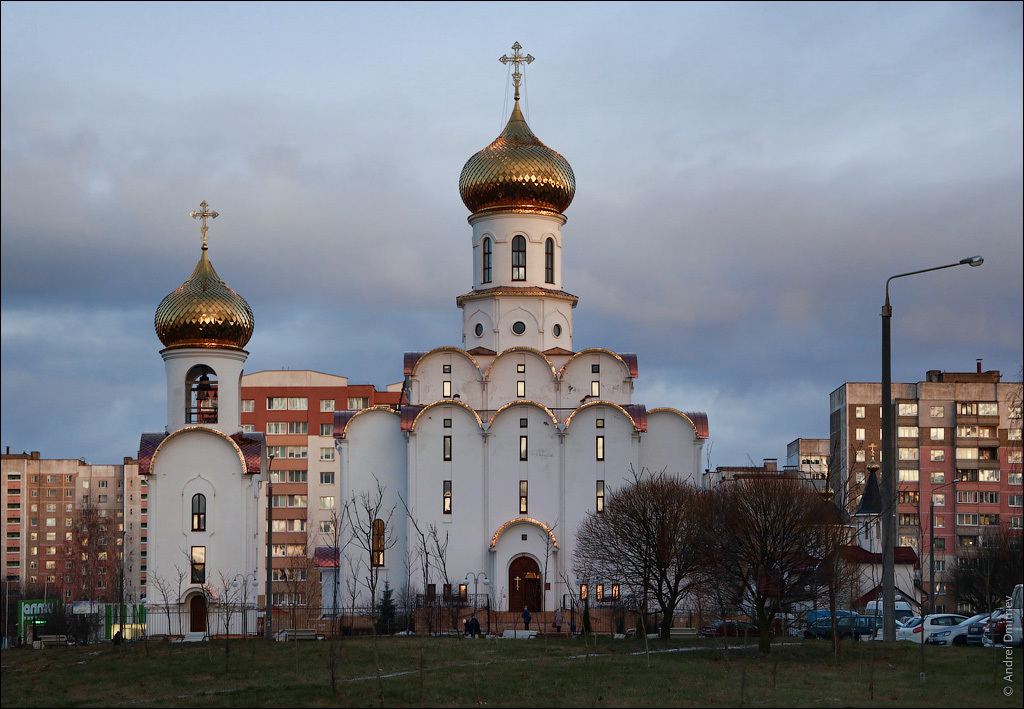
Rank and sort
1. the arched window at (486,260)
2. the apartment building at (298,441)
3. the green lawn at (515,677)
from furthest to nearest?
the apartment building at (298,441), the arched window at (486,260), the green lawn at (515,677)

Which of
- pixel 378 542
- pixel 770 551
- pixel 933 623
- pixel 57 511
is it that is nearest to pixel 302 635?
pixel 378 542

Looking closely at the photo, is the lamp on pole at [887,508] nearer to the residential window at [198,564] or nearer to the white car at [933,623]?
the white car at [933,623]

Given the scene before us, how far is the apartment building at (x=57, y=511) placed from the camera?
90750 millimetres

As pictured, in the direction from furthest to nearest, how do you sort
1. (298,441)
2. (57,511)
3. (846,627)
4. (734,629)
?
(57,511)
(298,441)
(734,629)
(846,627)

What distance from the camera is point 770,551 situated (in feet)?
84.7

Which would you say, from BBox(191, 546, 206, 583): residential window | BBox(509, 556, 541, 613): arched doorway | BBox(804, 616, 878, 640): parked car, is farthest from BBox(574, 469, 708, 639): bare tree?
BBox(191, 546, 206, 583): residential window

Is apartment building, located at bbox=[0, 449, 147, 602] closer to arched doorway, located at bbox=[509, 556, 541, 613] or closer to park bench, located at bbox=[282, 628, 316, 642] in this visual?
arched doorway, located at bbox=[509, 556, 541, 613]

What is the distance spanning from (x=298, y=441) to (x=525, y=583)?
3696 cm

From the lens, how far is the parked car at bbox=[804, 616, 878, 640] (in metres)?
30.5

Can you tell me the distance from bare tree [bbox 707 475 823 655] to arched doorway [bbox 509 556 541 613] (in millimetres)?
14654

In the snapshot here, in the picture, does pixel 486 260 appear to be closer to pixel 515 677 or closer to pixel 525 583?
pixel 525 583

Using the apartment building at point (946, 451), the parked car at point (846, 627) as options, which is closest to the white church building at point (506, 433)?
the parked car at point (846, 627)

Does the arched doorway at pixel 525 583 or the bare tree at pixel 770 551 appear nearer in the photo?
the bare tree at pixel 770 551

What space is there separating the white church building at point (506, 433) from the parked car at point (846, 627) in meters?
8.43
